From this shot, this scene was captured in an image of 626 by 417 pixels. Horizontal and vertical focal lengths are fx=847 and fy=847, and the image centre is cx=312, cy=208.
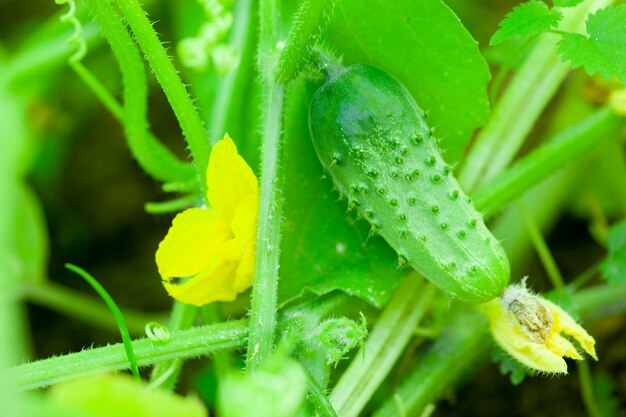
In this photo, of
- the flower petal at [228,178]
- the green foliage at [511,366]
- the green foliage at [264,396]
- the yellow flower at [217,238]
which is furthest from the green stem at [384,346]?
the green foliage at [264,396]

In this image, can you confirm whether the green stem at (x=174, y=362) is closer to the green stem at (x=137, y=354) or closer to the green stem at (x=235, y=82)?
the green stem at (x=137, y=354)

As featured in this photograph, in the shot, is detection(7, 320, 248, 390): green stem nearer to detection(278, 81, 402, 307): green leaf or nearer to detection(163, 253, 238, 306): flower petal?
detection(163, 253, 238, 306): flower petal

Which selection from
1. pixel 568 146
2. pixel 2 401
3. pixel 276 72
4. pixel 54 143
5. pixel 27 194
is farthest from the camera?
pixel 54 143

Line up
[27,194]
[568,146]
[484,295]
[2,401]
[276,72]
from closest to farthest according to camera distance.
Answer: [2,401], [484,295], [276,72], [568,146], [27,194]

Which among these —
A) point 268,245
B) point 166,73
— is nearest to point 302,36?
point 166,73

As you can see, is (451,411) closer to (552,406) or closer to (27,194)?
(552,406)

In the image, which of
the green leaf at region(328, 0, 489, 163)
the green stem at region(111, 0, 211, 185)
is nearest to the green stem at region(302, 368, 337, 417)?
the green stem at region(111, 0, 211, 185)

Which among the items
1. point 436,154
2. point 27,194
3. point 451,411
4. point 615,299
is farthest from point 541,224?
point 27,194
